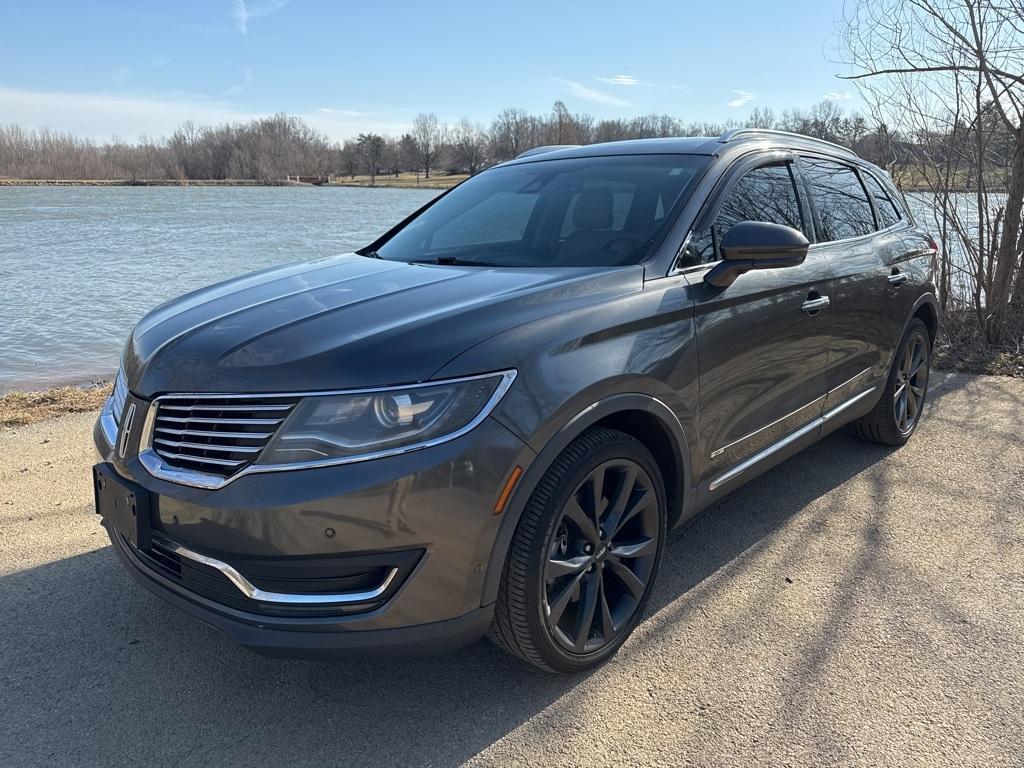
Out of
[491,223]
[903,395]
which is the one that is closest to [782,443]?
[491,223]

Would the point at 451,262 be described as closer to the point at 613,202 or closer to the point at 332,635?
the point at 613,202

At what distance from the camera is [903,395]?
4.80 m

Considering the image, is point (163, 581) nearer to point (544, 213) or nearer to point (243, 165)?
point (544, 213)

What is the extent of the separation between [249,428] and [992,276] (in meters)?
7.80

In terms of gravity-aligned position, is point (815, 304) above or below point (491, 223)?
below

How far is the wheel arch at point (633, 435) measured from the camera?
7.16 ft

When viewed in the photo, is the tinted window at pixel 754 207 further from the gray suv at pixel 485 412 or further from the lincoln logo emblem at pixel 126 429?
the lincoln logo emblem at pixel 126 429

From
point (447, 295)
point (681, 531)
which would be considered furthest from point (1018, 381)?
point (447, 295)

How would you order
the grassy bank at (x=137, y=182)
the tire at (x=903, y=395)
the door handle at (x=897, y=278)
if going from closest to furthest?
the door handle at (x=897, y=278) → the tire at (x=903, y=395) → the grassy bank at (x=137, y=182)

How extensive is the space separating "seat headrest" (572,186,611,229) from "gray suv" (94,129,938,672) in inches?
0.4

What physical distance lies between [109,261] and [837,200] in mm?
20893

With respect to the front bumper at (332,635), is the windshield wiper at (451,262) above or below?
above

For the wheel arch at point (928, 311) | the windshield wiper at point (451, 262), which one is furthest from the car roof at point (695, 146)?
the wheel arch at point (928, 311)

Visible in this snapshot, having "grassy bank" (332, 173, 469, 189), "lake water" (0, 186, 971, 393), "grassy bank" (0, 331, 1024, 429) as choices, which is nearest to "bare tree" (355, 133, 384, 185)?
"grassy bank" (332, 173, 469, 189)
